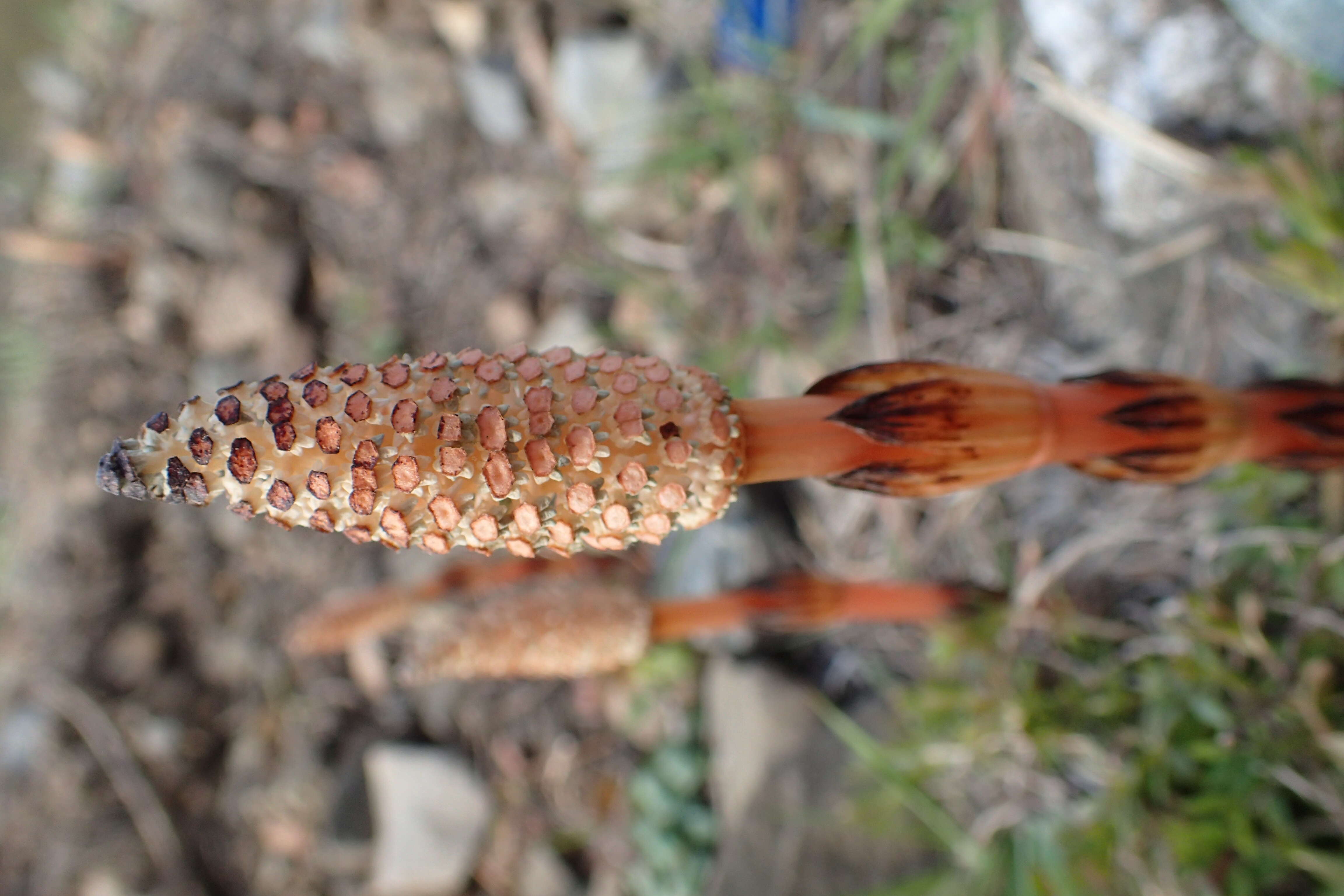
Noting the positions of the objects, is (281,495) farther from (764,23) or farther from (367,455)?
(764,23)

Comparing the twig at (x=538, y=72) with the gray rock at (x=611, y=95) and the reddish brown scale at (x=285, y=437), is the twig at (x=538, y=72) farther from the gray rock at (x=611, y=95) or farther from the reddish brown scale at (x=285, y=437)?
the reddish brown scale at (x=285, y=437)

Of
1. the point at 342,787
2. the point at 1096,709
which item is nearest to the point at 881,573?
the point at 1096,709

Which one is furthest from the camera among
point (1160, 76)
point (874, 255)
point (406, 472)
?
point (874, 255)

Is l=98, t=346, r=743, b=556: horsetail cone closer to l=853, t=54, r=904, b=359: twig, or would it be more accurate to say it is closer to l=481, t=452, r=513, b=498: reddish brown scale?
l=481, t=452, r=513, b=498: reddish brown scale

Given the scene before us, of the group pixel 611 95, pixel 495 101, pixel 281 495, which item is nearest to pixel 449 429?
pixel 281 495

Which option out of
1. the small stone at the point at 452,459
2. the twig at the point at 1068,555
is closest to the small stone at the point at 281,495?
the small stone at the point at 452,459

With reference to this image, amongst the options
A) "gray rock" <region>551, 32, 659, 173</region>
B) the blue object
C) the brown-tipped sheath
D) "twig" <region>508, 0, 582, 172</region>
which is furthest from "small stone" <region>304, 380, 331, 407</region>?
"twig" <region>508, 0, 582, 172</region>

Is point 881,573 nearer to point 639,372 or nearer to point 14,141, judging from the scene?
point 639,372

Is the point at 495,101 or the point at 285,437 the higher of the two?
the point at 495,101
